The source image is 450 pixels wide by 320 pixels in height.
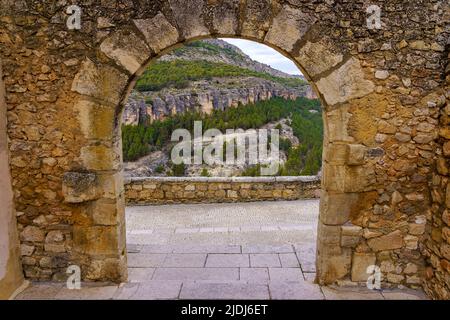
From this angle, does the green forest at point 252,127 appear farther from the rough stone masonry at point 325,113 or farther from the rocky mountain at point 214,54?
the rough stone masonry at point 325,113

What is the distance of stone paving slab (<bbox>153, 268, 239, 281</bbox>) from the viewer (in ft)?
12.6

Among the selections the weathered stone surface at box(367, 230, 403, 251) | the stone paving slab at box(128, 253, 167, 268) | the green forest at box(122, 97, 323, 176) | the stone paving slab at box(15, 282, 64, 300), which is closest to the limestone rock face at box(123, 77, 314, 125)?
the green forest at box(122, 97, 323, 176)

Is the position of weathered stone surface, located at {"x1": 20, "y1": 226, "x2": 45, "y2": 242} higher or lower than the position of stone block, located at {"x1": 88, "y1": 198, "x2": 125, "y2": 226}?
lower

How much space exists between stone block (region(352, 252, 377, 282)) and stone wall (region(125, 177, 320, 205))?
158 inches

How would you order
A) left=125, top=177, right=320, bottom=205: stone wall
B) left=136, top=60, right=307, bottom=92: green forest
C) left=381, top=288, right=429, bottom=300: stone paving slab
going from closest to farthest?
left=381, top=288, right=429, bottom=300: stone paving slab → left=125, top=177, right=320, bottom=205: stone wall → left=136, top=60, right=307, bottom=92: green forest

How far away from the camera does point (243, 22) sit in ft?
10.2

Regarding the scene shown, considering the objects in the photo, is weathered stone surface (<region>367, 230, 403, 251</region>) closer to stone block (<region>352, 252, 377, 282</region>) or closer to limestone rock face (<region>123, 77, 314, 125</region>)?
stone block (<region>352, 252, 377, 282</region>)

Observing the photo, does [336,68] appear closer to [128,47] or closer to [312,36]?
[312,36]

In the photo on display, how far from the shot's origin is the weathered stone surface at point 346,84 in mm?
3176

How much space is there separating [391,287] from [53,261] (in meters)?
3.50

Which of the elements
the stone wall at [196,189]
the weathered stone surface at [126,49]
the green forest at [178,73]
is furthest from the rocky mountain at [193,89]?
the weathered stone surface at [126,49]

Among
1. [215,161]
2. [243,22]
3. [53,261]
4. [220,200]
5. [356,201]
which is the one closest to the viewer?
[243,22]

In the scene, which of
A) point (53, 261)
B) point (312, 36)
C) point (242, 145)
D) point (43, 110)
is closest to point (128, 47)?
point (43, 110)

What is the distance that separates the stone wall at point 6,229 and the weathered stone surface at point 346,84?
305 cm
